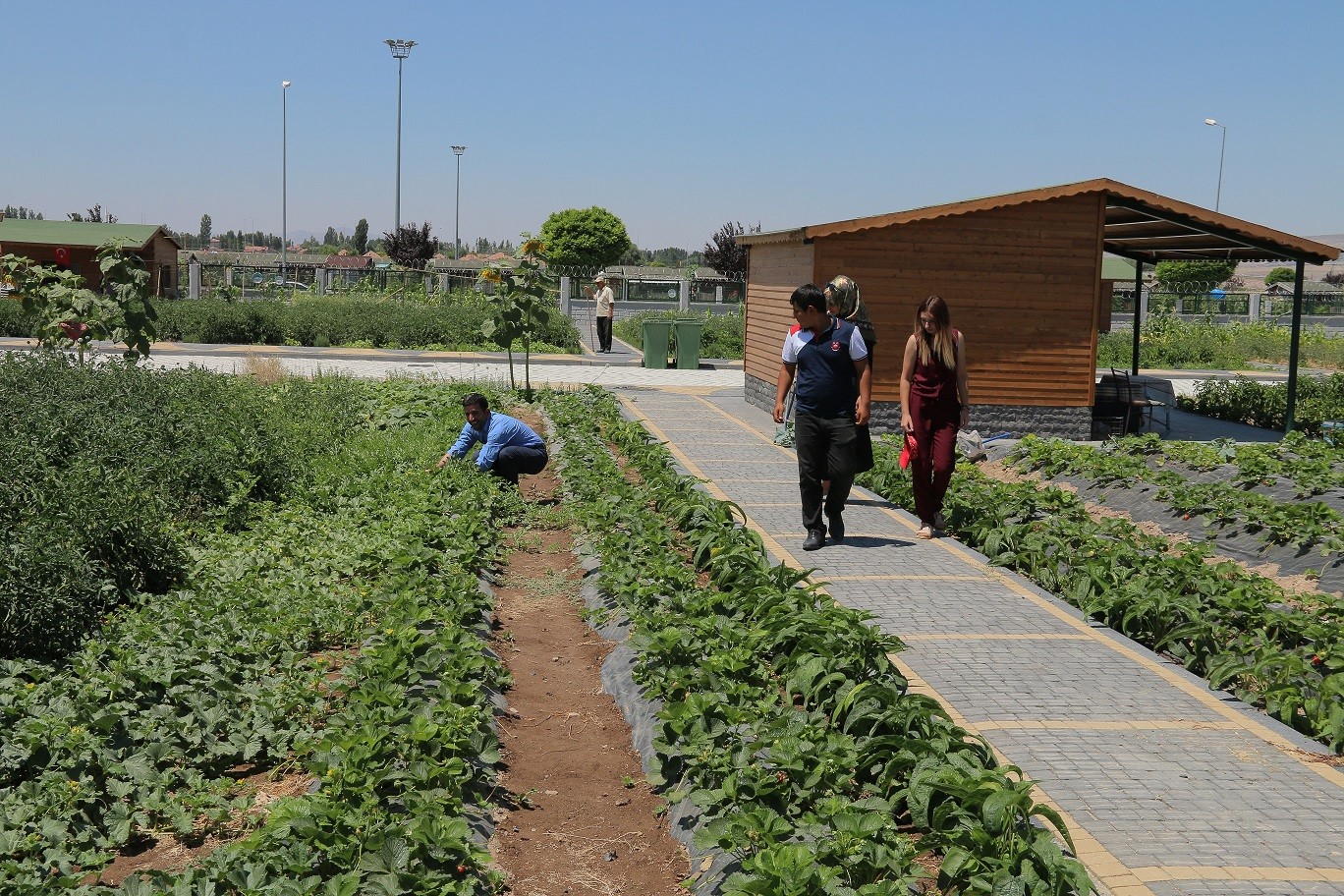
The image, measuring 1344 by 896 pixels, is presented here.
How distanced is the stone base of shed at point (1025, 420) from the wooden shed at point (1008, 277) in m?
0.01

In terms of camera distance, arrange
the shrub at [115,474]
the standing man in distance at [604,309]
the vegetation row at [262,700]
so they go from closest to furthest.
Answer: the vegetation row at [262,700]
the shrub at [115,474]
the standing man in distance at [604,309]

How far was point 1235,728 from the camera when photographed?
591cm

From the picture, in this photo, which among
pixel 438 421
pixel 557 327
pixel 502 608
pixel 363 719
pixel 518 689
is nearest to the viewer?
pixel 363 719

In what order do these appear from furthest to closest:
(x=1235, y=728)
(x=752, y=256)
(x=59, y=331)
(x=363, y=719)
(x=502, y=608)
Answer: (x=752, y=256) < (x=59, y=331) < (x=502, y=608) < (x=1235, y=728) < (x=363, y=719)

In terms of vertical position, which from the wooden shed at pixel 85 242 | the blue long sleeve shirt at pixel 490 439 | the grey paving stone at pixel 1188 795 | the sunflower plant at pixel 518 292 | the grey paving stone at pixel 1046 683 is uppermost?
the wooden shed at pixel 85 242

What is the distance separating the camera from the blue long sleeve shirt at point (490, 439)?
11.4m

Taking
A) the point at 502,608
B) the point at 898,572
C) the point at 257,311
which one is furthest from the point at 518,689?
the point at 257,311

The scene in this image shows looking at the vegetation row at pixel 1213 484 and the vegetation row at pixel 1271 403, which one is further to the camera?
the vegetation row at pixel 1271 403

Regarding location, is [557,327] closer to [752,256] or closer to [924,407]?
[752,256]

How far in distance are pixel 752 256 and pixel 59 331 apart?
35.0 ft

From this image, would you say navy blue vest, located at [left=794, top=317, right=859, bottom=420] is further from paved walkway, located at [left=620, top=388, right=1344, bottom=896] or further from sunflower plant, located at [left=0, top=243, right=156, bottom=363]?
sunflower plant, located at [left=0, top=243, right=156, bottom=363]

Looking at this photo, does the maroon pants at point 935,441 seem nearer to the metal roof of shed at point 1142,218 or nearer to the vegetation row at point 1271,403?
the metal roof of shed at point 1142,218

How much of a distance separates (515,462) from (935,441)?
146 inches

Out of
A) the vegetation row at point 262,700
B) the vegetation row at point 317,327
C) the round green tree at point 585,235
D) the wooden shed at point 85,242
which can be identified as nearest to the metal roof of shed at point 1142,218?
the vegetation row at point 262,700
